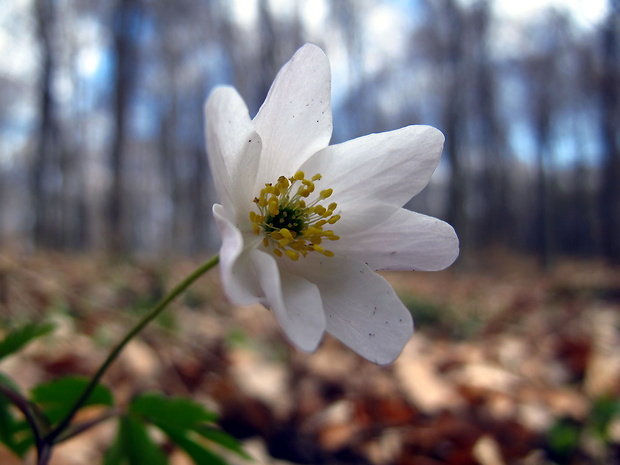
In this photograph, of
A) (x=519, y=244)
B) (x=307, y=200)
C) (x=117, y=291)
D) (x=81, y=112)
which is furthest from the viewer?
(x=519, y=244)

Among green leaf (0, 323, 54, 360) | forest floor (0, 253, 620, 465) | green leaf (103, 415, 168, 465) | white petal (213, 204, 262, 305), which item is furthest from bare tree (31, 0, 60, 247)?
white petal (213, 204, 262, 305)

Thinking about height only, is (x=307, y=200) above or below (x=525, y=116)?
above

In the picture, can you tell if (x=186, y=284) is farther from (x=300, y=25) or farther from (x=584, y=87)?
(x=584, y=87)

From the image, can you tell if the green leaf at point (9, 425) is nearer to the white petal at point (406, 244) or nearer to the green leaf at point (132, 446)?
the green leaf at point (132, 446)

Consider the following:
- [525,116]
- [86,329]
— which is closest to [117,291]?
[86,329]

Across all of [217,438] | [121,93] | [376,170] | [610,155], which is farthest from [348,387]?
[610,155]

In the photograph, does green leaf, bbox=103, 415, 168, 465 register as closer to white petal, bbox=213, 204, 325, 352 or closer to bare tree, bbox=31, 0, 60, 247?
white petal, bbox=213, 204, 325, 352
